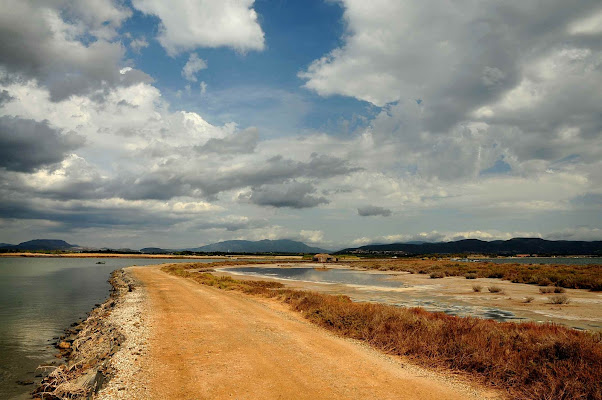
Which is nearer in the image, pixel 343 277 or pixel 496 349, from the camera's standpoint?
pixel 496 349

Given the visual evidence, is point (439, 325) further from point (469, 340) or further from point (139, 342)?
point (139, 342)

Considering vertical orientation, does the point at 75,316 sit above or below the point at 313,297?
below

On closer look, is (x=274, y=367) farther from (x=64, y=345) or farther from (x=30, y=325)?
(x=30, y=325)

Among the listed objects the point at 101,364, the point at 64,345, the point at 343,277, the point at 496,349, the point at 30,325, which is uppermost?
the point at 496,349

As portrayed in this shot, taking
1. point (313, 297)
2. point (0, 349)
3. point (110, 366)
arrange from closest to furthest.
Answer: point (110, 366), point (0, 349), point (313, 297)

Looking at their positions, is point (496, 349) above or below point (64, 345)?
above

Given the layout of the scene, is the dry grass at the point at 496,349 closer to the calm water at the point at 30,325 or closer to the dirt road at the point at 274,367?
the dirt road at the point at 274,367

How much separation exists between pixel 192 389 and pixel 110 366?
12.6ft

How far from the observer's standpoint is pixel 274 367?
36.2 feet

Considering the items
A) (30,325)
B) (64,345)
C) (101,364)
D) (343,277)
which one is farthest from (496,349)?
(343,277)

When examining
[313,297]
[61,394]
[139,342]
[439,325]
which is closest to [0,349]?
[139,342]

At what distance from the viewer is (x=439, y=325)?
1440 centimetres

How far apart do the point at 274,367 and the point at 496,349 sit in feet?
25.0

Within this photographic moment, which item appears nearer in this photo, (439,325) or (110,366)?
(110,366)
